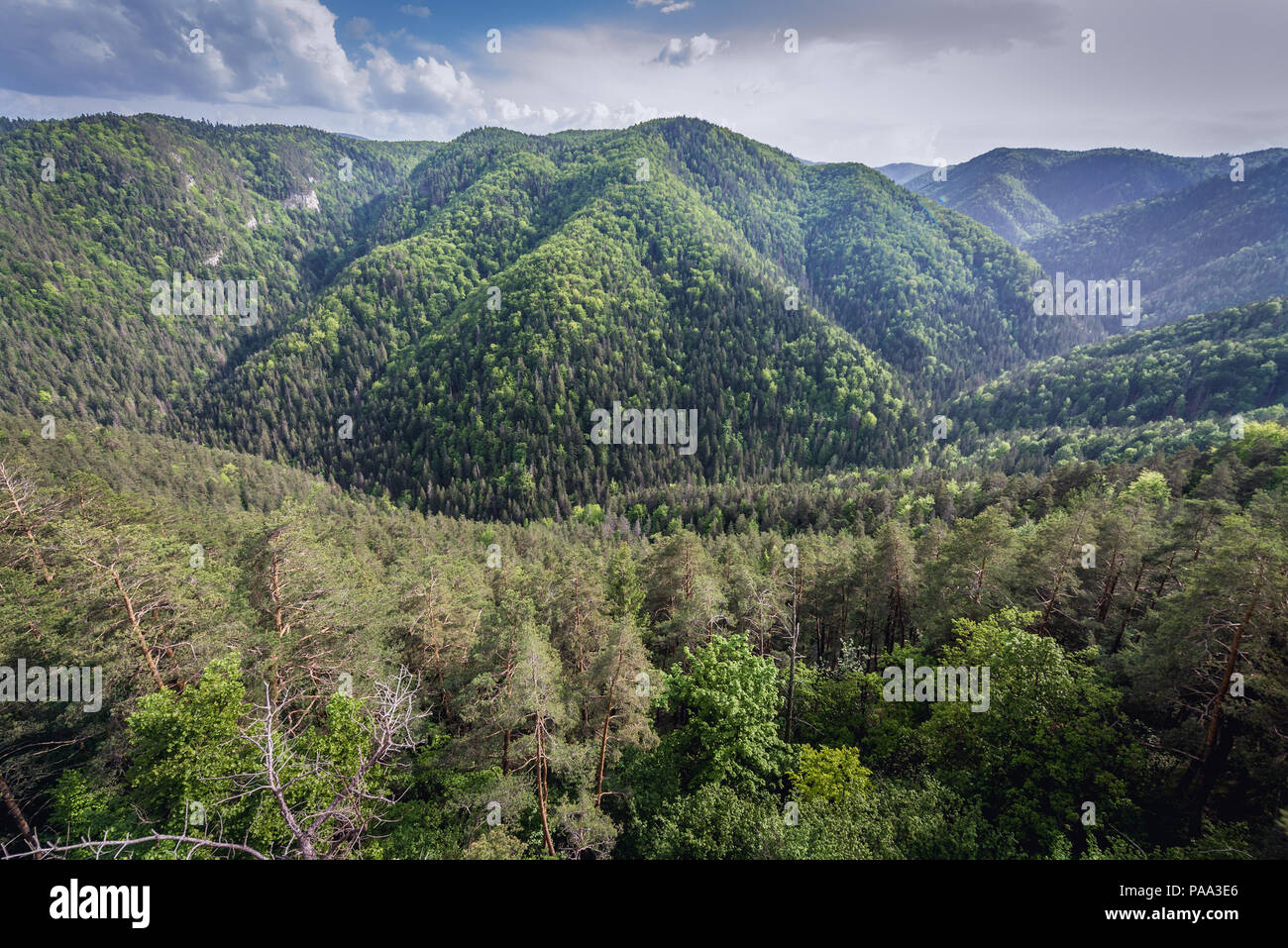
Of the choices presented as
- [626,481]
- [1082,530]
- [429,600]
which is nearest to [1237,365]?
[626,481]

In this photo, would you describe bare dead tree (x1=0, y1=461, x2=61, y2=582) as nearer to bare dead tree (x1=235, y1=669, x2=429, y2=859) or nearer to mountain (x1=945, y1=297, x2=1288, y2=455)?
bare dead tree (x1=235, y1=669, x2=429, y2=859)

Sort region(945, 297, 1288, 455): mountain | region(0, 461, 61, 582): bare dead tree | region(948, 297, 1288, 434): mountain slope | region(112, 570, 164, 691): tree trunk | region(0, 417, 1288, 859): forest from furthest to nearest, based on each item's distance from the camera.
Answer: region(948, 297, 1288, 434): mountain slope < region(945, 297, 1288, 455): mountain < region(0, 461, 61, 582): bare dead tree < region(112, 570, 164, 691): tree trunk < region(0, 417, 1288, 859): forest

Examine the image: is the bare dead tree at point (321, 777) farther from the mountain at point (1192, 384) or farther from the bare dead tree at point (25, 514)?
the mountain at point (1192, 384)

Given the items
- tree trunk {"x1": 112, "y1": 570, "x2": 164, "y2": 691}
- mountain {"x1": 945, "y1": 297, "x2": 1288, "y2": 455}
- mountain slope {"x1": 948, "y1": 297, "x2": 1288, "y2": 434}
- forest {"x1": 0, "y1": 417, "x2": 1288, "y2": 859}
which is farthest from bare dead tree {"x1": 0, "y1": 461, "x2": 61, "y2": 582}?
mountain slope {"x1": 948, "y1": 297, "x2": 1288, "y2": 434}

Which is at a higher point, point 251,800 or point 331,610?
point 331,610

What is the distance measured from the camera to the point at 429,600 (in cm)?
2927

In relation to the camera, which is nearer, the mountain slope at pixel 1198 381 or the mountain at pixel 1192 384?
the mountain at pixel 1192 384

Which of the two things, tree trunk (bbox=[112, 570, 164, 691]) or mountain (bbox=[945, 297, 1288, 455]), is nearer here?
tree trunk (bbox=[112, 570, 164, 691])

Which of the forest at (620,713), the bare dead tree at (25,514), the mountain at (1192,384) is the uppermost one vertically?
the mountain at (1192,384)

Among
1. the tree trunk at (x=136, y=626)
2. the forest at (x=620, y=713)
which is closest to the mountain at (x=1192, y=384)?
the forest at (x=620, y=713)

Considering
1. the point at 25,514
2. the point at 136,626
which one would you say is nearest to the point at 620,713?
the point at 136,626

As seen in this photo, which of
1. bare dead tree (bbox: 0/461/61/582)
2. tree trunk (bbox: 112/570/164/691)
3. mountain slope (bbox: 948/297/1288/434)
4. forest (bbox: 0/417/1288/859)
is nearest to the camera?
forest (bbox: 0/417/1288/859)
